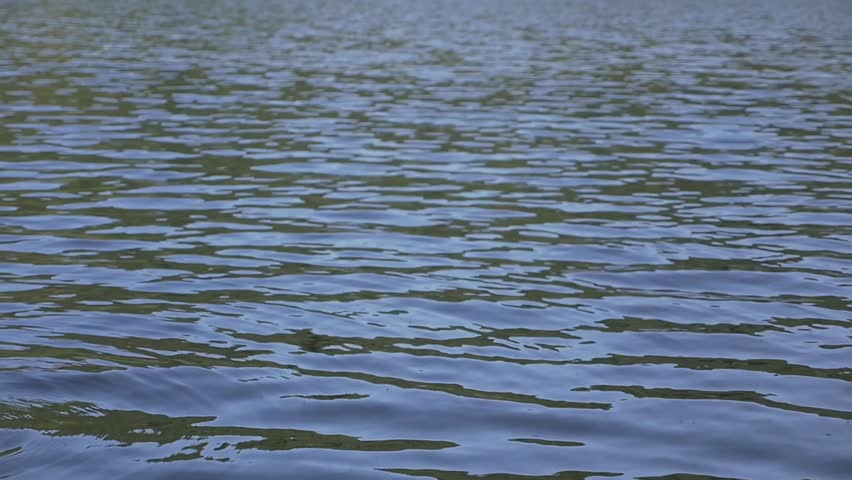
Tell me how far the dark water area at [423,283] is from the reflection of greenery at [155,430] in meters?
0.03

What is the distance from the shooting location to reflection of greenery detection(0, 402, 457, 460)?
7238 millimetres

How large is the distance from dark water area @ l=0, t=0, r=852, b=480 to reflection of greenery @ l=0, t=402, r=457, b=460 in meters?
0.03

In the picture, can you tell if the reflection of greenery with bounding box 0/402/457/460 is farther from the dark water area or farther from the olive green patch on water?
the olive green patch on water

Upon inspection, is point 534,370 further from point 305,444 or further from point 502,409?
point 305,444

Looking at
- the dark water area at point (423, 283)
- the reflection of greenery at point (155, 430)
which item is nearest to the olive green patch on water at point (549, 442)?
the dark water area at point (423, 283)

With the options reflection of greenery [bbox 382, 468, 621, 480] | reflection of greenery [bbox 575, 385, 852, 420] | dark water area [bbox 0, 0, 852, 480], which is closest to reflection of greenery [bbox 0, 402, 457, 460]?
dark water area [bbox 0, 0, 852, 480]

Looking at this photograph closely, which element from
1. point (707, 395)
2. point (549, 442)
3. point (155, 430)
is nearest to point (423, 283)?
point (707, 395)

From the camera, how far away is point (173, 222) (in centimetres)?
1424

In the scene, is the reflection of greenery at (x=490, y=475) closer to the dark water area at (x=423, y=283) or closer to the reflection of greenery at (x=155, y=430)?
the dark water area at (x=423, y=283)

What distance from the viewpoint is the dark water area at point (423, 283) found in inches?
291

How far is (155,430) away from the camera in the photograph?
7.39m

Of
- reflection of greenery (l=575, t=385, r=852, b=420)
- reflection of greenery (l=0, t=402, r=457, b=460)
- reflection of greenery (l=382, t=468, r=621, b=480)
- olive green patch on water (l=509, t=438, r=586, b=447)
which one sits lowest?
reflection of greenery (l=575, t=385, r=852, b=420)

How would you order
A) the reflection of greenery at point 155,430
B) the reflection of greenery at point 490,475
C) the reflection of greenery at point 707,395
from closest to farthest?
the reflection of greenery at point 490,475 < the reflection of greenery at point 155,430 < the reflection of greenery at point 707,395

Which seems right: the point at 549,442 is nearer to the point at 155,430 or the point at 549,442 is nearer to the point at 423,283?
the point at 155,430
